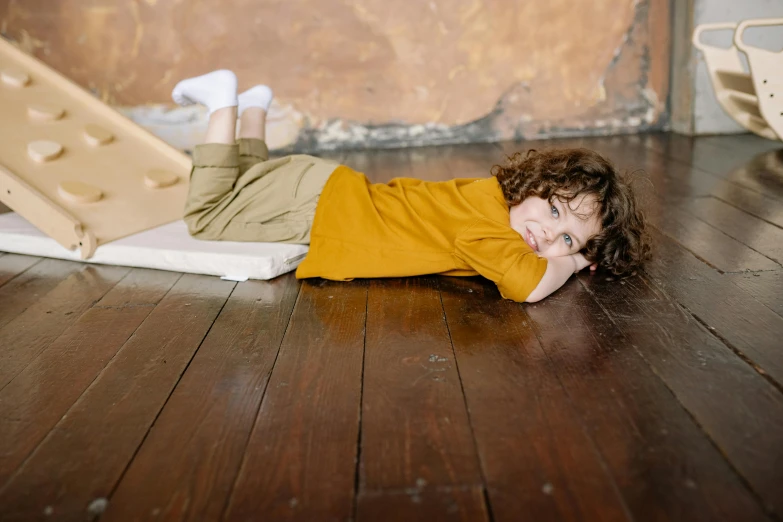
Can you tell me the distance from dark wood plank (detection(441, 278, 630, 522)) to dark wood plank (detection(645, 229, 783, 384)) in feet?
1.15

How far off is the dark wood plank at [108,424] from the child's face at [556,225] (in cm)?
73

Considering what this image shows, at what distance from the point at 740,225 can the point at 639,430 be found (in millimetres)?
1190

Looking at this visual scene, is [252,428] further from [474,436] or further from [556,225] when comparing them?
[556,225]

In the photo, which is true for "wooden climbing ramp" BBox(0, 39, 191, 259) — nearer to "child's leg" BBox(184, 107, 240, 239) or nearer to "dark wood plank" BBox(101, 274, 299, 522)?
"child's leg" BBox(184, 107, 240, 239)

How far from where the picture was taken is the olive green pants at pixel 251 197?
69.9 inches

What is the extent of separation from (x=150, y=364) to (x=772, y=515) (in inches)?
39.8

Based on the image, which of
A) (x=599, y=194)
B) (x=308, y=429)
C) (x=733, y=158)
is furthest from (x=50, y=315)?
(x=733, y=158)

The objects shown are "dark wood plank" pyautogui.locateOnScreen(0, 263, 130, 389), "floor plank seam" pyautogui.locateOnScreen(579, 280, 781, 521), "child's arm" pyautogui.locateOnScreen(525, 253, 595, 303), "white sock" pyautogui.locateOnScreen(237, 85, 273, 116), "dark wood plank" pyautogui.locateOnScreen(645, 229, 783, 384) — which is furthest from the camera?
"white sock" pyautogui.locateOnScreen(237, 85, 273, 116)

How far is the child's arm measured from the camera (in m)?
1.47

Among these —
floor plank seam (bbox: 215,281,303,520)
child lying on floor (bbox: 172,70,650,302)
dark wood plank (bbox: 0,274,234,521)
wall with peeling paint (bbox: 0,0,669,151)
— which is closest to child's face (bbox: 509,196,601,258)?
child lying on floor (bbox: 172,70,650,302)

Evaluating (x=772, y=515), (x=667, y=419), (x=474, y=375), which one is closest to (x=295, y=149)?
(x=474, y=375)

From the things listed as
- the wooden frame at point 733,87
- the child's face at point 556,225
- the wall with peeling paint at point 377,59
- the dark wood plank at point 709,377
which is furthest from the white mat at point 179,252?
the wooden frame at point 733,87

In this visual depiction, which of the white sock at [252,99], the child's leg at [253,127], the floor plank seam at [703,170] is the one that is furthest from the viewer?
the floor plank seam at [703,170]

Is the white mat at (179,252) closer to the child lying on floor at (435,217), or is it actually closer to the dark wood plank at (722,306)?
the child lying on floor at (435,217)
